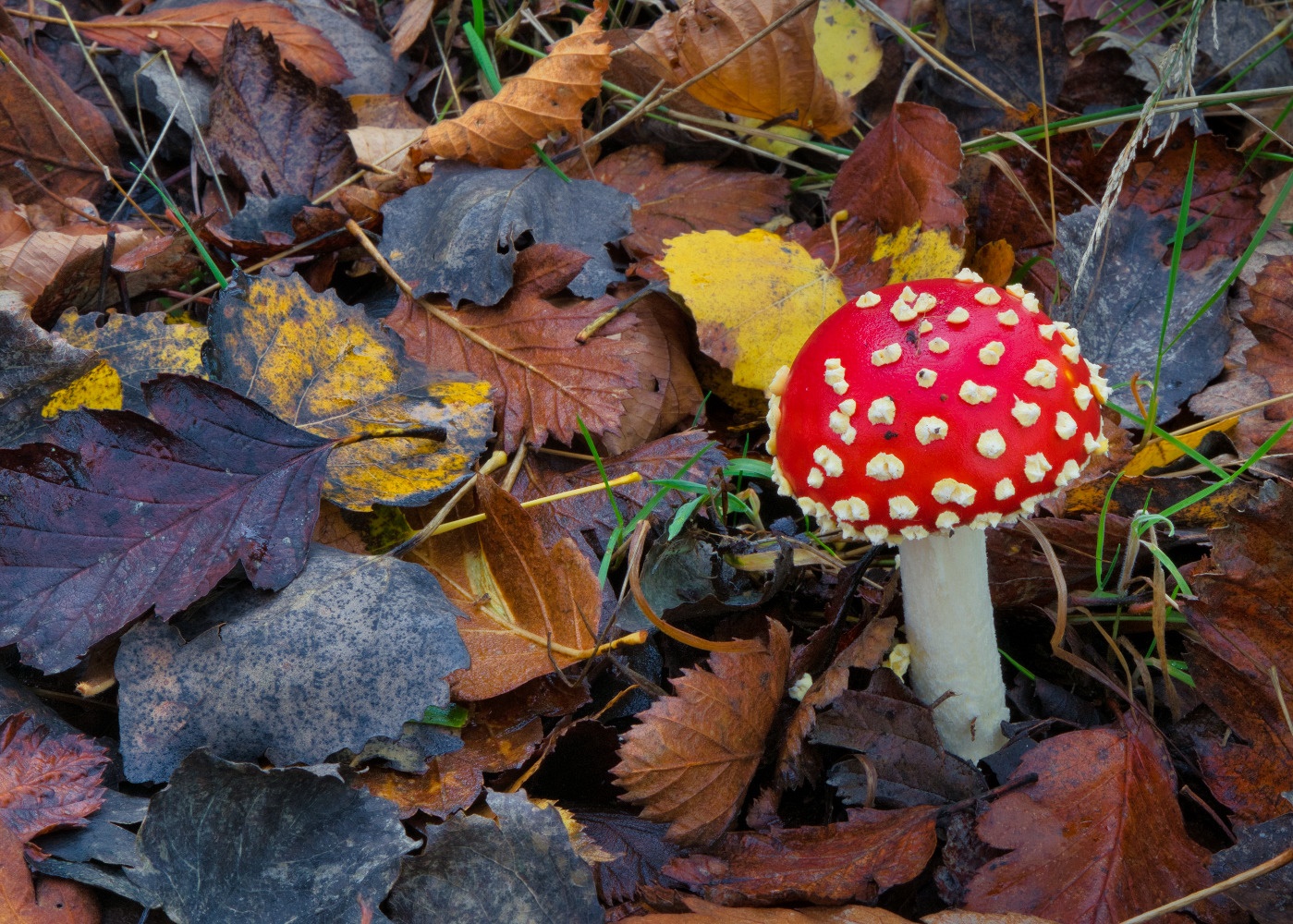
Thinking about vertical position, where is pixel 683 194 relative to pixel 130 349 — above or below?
below

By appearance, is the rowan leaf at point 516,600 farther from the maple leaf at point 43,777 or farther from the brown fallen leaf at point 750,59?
the brown fallen leaf at point 750,59

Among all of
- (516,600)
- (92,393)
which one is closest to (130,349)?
(92,393)

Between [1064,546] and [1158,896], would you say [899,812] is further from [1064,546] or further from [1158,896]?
[1064,546]

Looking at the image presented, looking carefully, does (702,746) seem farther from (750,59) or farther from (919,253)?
(750,59)

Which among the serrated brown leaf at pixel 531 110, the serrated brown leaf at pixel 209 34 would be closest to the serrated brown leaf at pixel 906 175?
the serrated brown leaf at pixel 531 110

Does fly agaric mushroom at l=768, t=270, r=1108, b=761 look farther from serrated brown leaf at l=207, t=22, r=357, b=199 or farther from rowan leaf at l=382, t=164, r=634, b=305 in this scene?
serrated brown leaf at l=207, t=22, r=357, b=199

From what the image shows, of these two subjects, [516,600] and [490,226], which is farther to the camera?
[490,226]
